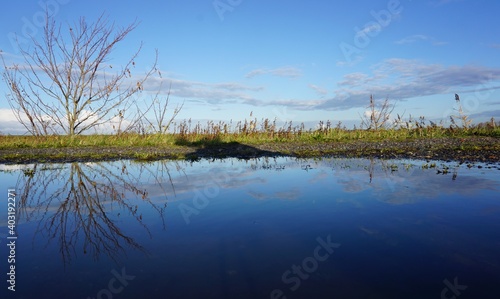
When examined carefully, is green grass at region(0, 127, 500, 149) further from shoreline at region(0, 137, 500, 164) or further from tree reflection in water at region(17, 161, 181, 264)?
tree reflection in water at region(17, 161, 181, 264)

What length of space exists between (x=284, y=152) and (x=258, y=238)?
9.50 m

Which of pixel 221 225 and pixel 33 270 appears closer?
pixel 33 270

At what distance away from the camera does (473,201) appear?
191 inches

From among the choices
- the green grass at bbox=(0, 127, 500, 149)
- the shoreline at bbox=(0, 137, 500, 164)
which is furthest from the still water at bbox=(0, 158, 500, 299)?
the green grass at bbox=(0, 127, 500, 149)

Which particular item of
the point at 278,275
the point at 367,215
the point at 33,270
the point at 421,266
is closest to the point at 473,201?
the point at 367,215

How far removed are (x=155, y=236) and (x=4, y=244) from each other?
5.74 ft

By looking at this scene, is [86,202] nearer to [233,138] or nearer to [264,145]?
[264,145]

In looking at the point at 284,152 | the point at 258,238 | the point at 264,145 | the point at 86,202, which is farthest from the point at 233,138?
the point at 258,238

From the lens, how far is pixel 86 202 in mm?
5285

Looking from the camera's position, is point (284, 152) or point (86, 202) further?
point (284, 152)

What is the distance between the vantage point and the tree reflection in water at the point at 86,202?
3.61m

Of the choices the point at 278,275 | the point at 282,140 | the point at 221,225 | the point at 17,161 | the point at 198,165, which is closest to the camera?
the point at 278,275

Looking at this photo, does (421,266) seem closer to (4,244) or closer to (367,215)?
(367,215)

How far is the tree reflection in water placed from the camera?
142 inches
